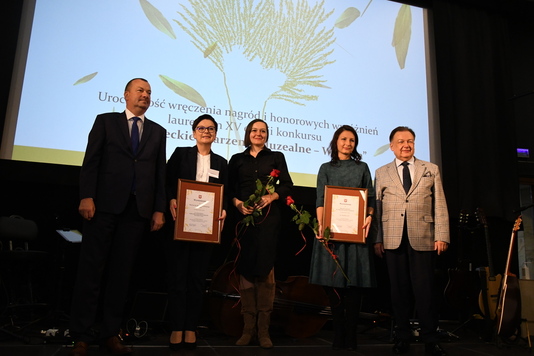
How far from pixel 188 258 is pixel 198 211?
304 millimetres

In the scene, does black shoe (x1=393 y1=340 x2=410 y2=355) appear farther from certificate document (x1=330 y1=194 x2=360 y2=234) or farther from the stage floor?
certificate document (x1=330 y1=194 x2=360 y2=234)

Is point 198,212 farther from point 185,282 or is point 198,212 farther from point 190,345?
point 190,345

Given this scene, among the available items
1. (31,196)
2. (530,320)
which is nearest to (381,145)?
(530,320)

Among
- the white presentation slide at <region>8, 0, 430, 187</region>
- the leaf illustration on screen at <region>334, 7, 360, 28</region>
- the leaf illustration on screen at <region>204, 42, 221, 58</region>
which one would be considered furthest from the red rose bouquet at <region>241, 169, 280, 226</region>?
the leaf illustration on screen at <region>334, 7, 360, 28</region>

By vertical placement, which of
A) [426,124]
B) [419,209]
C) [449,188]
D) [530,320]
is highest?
[426,124]

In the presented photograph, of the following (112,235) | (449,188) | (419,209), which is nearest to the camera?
(112,235)

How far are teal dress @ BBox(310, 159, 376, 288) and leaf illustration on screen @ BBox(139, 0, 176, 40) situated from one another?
2.19 metres

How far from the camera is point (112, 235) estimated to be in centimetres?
271

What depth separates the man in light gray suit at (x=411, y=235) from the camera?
3047 millimetres

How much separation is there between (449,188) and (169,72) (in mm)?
3234

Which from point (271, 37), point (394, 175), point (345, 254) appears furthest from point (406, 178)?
point (271, 37)

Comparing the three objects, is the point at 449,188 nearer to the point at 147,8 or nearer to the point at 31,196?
the point at 147,8

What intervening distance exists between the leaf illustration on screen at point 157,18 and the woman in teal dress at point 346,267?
216 cm

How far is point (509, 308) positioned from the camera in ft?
11.7
